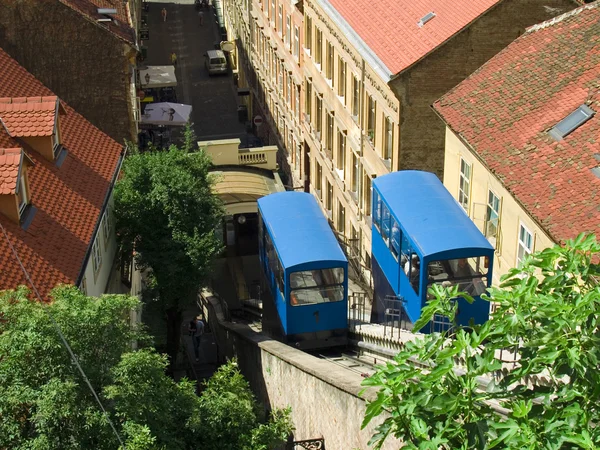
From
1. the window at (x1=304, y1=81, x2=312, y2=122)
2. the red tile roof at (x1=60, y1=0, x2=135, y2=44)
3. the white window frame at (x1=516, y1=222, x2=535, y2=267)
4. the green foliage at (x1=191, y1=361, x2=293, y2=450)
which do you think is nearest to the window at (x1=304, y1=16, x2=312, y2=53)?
the window at (x1=304, y1=81, x2=312, y2=122)

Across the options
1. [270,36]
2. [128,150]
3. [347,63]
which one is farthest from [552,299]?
[270,36]

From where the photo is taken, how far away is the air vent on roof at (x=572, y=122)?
26141 mm

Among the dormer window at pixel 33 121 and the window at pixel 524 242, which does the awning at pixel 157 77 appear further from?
the window at pixel 524 242

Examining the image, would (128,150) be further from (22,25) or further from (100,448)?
(100,448)

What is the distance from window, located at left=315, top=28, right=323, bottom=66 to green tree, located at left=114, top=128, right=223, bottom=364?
13.7m

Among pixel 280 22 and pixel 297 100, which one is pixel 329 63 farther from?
pixel 280 22

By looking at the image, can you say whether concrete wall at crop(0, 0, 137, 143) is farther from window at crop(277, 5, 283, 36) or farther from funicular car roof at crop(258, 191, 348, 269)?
window at crop(277, 5, 283, 36)

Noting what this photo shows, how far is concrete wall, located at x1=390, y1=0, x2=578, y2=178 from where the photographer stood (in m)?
32.6

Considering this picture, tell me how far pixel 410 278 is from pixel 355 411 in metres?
A: 5.15

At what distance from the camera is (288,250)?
97.6 feet

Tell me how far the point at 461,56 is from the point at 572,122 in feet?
24.0

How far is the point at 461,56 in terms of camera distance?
32.9 m

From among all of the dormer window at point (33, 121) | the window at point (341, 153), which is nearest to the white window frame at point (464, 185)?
the window at point (341, 153)

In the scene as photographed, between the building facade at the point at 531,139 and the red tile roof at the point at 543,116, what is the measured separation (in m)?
0.03
